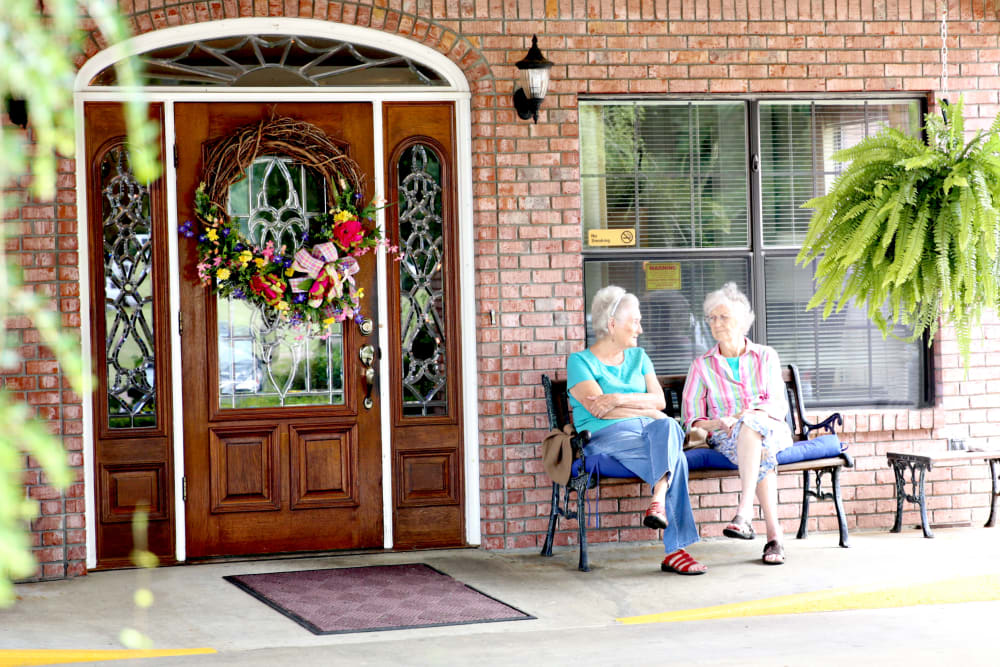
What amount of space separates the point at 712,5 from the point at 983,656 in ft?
12.0

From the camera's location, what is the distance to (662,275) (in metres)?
6.05

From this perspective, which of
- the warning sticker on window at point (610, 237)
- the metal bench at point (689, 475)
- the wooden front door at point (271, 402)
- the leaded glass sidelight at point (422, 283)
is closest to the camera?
the metal bench at point (689, 475)

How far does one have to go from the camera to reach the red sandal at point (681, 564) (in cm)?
524

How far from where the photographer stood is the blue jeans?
530cm

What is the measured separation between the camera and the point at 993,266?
3.77 meters

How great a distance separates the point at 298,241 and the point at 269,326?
0.46m

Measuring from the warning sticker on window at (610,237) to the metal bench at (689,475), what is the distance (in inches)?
29.7

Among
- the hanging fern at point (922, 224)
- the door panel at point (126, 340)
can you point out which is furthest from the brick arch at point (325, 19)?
the hanging fern at point (922, 224)

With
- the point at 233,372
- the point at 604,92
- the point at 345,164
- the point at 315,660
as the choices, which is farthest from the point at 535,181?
the point at 315,660

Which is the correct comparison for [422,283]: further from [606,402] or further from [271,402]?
[606,402]

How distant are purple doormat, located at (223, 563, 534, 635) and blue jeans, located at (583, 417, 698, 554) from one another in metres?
0.98

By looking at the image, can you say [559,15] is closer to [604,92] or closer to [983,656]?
[604,92]

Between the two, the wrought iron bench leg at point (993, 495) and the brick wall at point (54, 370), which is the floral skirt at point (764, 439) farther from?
the brick wall at point (54, 370)

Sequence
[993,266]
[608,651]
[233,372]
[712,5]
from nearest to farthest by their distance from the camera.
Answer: [993,266] → [608,651] → [233,372] → [712,5]
